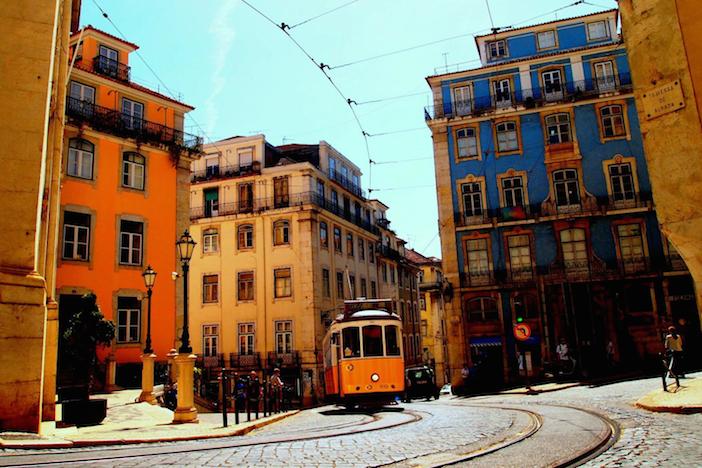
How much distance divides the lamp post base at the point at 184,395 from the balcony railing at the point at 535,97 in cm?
2235

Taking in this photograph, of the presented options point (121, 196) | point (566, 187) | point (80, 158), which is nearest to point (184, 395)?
point (121, 196)

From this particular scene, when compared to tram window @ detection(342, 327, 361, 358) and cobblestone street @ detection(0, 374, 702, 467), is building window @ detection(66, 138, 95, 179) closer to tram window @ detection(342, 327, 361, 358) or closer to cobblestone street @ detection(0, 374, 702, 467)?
tram window @ detection(342, 327, 361, 358)

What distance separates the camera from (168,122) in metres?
27.0

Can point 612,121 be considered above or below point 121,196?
above

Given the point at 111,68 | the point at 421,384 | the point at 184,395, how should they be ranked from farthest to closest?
the point at 421,384 → the point at 111,68 → the point at 184,395

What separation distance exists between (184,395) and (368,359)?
5247 mm

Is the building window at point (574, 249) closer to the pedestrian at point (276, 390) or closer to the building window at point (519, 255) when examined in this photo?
the building window at point (519, 255)

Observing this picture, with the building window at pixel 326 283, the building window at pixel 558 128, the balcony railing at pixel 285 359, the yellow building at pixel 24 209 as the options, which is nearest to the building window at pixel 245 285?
the balcony railing at pixel 285 359

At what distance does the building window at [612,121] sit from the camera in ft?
98.0

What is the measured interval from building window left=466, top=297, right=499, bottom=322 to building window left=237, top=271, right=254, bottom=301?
14909mm

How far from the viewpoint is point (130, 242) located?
24.2 m

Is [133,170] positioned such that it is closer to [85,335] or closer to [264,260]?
[85,335]

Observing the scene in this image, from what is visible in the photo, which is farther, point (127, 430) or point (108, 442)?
point (127, 430)

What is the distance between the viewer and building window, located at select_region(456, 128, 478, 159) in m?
31.3
